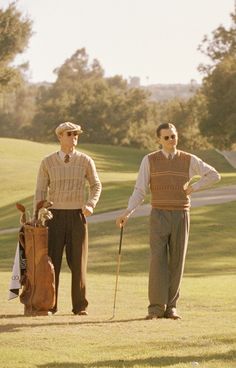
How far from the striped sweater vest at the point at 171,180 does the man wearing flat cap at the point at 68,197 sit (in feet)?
2.38

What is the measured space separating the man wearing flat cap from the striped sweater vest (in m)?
0.72

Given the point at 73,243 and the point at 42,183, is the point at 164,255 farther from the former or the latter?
the point at 42,183

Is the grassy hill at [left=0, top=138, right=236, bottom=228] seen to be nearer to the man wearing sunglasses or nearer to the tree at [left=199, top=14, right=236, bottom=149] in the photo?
the tree at [left=199, top=14, right=236, bottom=149]

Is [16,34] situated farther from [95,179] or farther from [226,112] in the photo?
[95,179]

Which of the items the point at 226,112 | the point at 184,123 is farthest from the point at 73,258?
the point at 184,123

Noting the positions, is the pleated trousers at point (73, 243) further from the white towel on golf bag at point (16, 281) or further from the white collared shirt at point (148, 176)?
the white collared shirt at point (148, 176)

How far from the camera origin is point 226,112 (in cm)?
6538

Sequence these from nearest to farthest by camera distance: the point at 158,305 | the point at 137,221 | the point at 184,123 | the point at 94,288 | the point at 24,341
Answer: the point at 24,341
the point at 158,305
the point at 94,288
the point at 137,221
the point at 184,123

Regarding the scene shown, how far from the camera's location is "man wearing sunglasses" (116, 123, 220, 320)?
10586 millimetres

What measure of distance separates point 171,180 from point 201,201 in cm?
1909

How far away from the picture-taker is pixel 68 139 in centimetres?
1086

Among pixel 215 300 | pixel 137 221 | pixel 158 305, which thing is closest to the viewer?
pixel 158 305

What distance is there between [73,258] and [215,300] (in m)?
3.40

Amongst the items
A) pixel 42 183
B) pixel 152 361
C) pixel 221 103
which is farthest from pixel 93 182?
pixel 221 103
